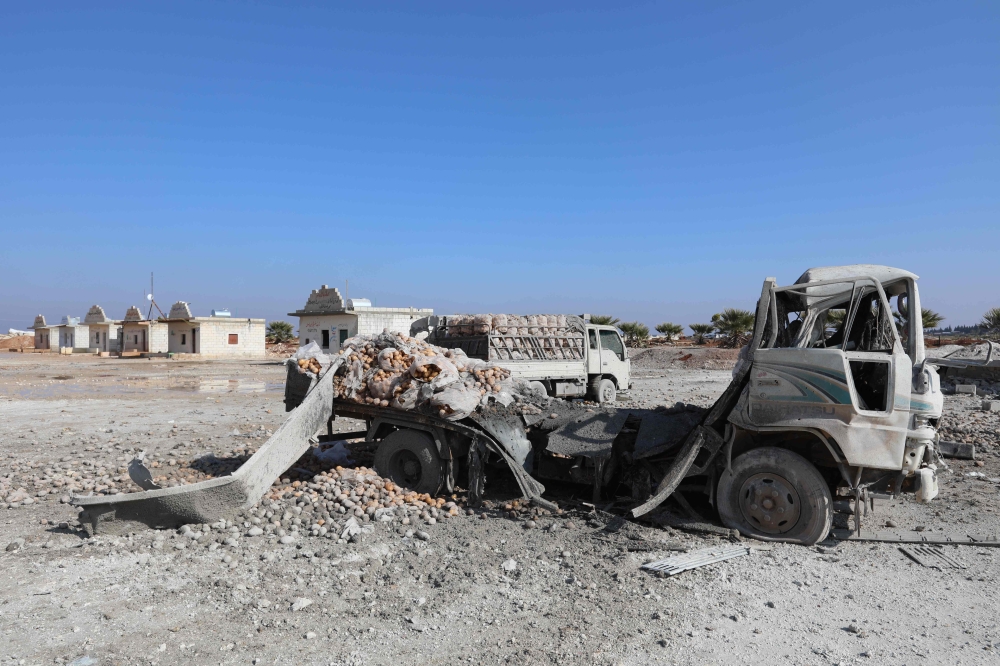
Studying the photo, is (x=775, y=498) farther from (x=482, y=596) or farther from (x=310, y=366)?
(x=310, y=366)

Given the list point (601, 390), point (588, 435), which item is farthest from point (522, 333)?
point (588, 435)

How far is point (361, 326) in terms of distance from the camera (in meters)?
34.4

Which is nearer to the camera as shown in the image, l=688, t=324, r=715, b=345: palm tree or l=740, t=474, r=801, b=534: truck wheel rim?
l=740, t=474, r=801, b=534: truck wheel rim

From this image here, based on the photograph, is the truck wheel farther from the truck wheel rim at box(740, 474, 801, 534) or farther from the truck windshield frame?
the truck wheel rim at box(740, 474, 801, 534)

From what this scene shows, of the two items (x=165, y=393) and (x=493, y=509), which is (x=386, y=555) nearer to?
(x=493, y=509)

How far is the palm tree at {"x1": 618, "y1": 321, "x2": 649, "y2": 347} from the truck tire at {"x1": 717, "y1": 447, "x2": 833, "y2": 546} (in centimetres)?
3384

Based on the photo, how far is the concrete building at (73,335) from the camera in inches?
2265

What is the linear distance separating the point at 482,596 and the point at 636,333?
1408 inches

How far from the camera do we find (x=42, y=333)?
64500mm

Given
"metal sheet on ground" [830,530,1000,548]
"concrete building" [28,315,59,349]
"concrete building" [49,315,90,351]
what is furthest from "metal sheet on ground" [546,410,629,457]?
"concrete building" [28,315,59,349]

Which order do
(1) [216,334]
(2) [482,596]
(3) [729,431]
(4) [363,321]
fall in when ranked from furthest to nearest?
1. (1) [216,334]
2. (4) [363,321]
3. (3) [729,431]
4. (2) [482,596]

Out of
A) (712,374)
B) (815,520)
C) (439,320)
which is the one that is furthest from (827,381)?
(712,374)

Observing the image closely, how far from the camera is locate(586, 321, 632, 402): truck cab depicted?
48.9 feet

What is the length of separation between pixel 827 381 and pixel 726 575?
173 cm
